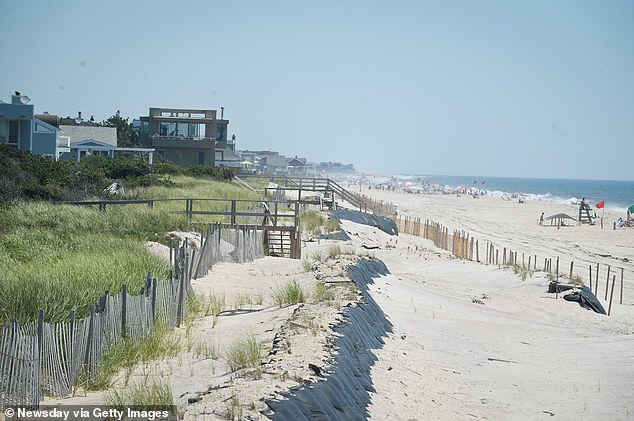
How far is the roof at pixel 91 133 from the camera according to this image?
61562 mm

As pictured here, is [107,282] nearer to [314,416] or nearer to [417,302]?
[314,416]

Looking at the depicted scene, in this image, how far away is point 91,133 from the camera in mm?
63344

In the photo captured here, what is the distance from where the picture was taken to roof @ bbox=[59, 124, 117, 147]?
6156 cm

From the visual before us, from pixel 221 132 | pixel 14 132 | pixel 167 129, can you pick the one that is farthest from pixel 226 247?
pixel 221 132

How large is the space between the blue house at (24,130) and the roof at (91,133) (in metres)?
14.2

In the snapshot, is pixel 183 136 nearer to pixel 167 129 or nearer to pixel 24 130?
pixel 167 129

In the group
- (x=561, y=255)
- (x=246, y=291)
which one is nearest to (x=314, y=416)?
(x=246, y=291)

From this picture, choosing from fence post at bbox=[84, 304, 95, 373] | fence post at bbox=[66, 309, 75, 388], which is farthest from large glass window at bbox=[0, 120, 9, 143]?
fence post at bbox=[66, 309, 75, 388]

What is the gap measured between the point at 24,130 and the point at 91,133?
18.7 meters

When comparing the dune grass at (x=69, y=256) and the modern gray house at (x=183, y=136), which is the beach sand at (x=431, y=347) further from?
the modern gray house at (x=183, y=136)

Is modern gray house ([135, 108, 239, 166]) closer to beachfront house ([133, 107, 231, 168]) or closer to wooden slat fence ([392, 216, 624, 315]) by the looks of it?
beachfront house ([133, 107, 231, 168])

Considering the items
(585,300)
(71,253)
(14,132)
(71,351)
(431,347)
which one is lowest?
(585,300)

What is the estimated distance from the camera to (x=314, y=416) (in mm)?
7926

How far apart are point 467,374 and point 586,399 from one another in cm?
188
